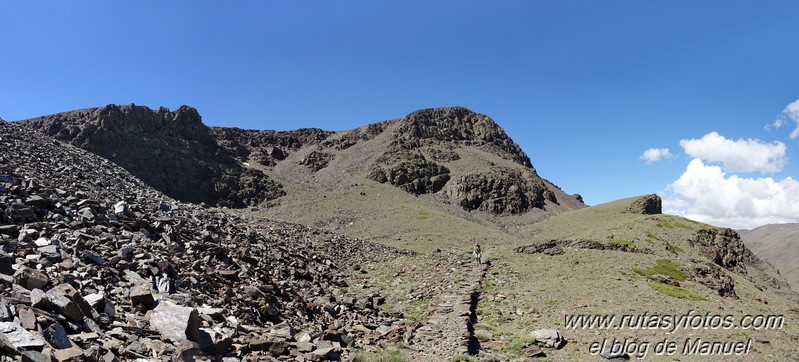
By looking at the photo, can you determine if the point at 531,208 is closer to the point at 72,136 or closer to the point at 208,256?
the point at 208,256

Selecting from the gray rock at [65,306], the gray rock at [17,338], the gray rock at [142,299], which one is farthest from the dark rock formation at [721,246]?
the gray rock at [17,338]

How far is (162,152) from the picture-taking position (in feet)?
430

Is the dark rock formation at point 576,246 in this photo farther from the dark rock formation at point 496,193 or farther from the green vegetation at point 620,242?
the dark rock formation at point 496,193

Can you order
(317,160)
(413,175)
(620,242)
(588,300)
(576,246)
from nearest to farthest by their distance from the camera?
(588,300), (576,246), (620,242), (413,175), (317,160)

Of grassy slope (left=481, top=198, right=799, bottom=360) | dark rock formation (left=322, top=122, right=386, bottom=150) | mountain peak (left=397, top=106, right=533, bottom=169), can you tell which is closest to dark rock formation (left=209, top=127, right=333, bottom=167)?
dark rock formation (left=322, top=122, right=386, bottom=150)

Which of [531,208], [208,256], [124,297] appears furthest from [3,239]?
[531,208]

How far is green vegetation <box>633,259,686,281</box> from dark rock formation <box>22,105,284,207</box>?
116633 millimetres

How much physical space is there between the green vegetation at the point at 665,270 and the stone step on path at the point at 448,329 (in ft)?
40.0

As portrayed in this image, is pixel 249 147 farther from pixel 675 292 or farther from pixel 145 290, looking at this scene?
pixel 145 290

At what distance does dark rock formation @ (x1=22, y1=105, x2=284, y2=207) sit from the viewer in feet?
403

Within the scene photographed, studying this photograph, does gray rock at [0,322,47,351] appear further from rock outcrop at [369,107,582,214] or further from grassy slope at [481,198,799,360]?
rock outcrop at [369,107,582,214]

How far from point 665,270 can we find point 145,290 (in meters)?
31.4

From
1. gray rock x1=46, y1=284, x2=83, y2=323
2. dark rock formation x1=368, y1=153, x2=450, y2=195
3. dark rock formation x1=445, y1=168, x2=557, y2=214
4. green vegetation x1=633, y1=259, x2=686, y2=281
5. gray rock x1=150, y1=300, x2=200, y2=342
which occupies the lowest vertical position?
green vegetation x1=633, y1=259, x2=686, y2=281

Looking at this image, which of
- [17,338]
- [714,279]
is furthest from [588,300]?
[17,338]
